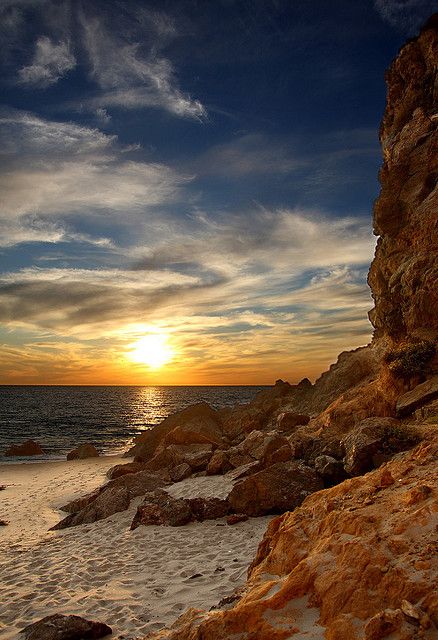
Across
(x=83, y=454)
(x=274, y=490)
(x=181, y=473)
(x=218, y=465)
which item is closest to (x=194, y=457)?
(x=181, y=473)

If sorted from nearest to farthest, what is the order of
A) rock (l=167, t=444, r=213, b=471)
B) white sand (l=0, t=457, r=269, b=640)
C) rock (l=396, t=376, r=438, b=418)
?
white sand (l=0, t=457, r=269, b=640) → rock (l=396, t=376, r=438, b=418) → rock (l=167, t=444, r=213, b=471)

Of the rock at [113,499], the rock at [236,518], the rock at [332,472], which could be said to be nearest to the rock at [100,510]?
the rock at [113,499]

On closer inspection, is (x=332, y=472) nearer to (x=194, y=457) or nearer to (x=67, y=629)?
(x=67, y=629)

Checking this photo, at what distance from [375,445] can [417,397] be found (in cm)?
535

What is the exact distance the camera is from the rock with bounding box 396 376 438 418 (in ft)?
50.3

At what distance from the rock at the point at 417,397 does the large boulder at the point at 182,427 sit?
44.9 ft

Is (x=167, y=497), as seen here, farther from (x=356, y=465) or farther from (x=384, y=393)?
(x=384, y=393)

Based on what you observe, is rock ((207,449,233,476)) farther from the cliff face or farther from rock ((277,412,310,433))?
the cliff face

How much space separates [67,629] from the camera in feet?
22.0

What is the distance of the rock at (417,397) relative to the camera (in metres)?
15.3

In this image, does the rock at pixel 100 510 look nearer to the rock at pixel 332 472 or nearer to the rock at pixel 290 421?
the rock at pixel 332 472

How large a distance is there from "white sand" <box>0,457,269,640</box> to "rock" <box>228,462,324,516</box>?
0.51m

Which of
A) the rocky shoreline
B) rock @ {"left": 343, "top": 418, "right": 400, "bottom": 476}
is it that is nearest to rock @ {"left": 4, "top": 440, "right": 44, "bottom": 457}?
the rocky shoreline

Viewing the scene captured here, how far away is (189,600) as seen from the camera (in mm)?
7543
